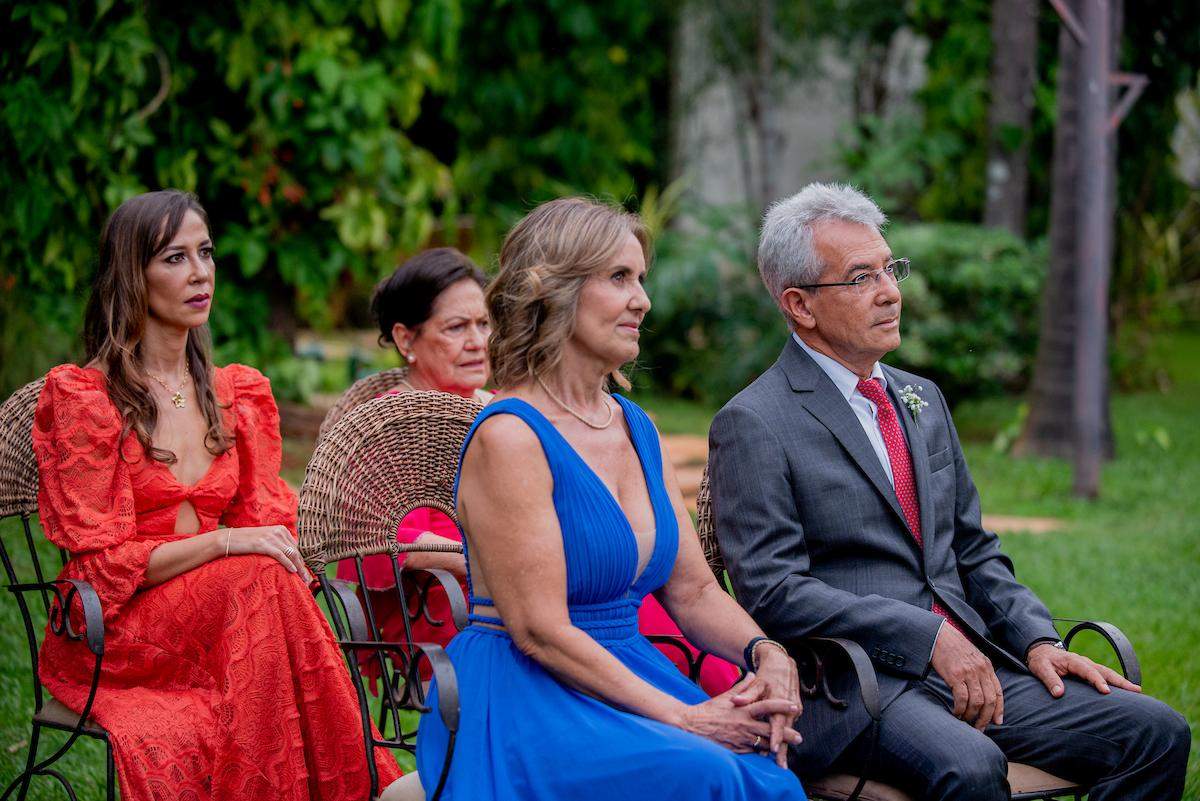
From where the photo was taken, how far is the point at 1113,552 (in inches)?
279

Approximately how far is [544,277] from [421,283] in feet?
5.10

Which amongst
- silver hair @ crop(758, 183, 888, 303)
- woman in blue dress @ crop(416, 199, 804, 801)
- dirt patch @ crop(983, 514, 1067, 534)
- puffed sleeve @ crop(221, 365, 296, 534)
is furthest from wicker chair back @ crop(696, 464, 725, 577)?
dirt patch @ crop(983, 514, 1067, 534)

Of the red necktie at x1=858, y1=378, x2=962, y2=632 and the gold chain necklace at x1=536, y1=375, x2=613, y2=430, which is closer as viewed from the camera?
the gold chain necklace at x1=536, y1=375, x2=613, y2=430

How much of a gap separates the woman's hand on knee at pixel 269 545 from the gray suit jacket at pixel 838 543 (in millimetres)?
1089

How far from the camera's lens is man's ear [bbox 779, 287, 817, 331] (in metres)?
3.47

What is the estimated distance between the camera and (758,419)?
10.8 feet

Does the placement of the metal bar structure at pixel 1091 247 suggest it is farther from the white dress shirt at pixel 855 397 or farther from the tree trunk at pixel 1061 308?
the white dress shirt at pixel 855 397

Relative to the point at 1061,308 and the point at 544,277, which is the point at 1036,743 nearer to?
the point at 544,277

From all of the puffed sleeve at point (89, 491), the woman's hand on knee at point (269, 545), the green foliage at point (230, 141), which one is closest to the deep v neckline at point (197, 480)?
the puffed sleeve at point (89, 491)

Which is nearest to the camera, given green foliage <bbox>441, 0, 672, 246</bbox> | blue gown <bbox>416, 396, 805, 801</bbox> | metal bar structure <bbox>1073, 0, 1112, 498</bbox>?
blue gown <bbox>416, 396, 805, 801</bbox>

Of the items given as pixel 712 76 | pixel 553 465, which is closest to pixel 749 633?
pixel 553 465

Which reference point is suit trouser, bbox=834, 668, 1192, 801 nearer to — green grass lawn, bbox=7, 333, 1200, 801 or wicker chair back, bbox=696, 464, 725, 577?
wicker chair back, bbox=696, 464, 725, 577

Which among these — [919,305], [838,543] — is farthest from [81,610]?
[919,305]

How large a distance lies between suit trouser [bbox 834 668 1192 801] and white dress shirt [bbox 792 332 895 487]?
1.91 feet
